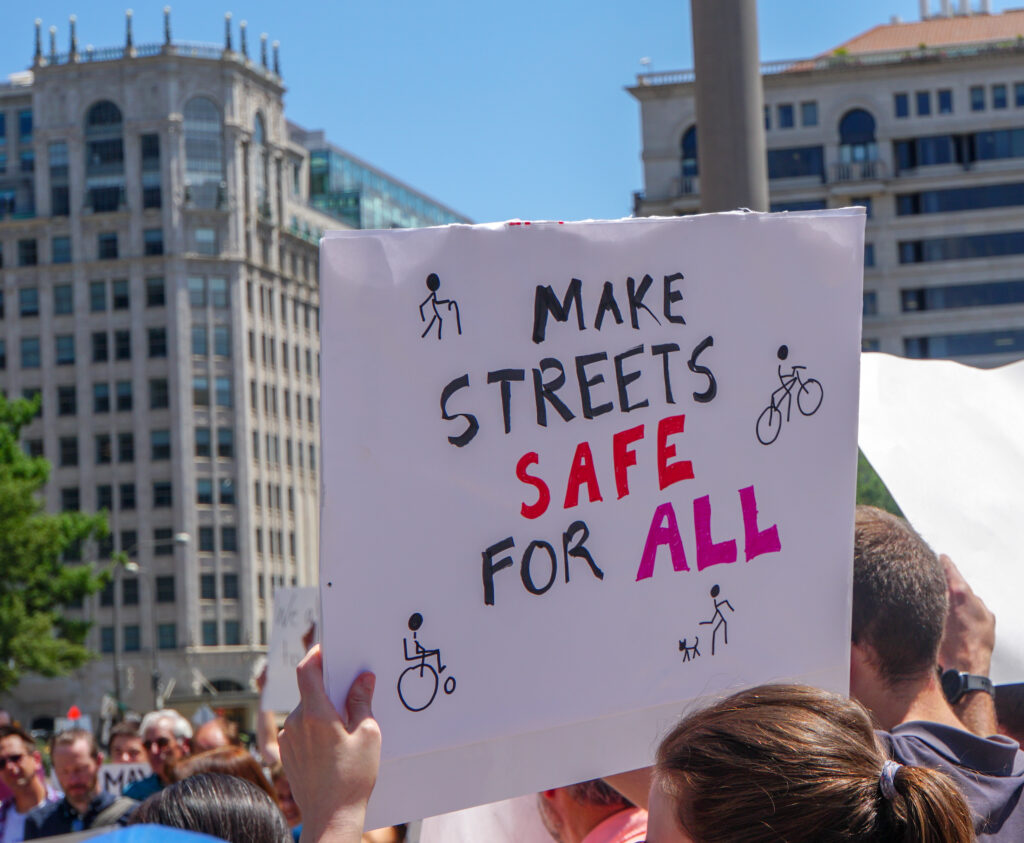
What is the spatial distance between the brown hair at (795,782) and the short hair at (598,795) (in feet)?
3.16

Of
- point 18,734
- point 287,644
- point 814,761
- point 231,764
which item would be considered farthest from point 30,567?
point 814,761

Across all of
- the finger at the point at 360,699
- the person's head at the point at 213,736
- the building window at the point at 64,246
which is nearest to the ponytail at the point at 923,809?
the finger at the point at 360,699

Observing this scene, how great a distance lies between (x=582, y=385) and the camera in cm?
261

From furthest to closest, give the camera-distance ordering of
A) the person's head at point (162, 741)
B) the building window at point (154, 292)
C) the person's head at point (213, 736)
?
the building window at point (154, 292) < the person's head at point (162, 741) < the person's head at point (213, 736)

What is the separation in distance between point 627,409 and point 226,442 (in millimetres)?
72260

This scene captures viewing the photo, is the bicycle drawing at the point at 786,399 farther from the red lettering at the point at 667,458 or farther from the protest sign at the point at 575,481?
the red lettering at the point at 667,458

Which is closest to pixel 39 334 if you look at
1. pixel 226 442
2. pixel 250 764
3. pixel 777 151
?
pixel 226 442

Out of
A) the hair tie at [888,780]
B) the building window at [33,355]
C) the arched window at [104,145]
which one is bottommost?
the hair tie at [888,780]

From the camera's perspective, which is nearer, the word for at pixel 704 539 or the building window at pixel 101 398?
the word for at pixel 704 539

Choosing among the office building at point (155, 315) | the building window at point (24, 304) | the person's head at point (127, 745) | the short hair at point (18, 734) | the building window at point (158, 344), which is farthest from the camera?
the building window at point (24, 304)

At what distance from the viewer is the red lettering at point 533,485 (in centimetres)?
252

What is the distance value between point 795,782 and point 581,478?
88 cm

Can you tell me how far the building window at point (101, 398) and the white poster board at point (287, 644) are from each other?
214 ft

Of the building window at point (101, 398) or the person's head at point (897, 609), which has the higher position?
the building window at point (101, 398)
